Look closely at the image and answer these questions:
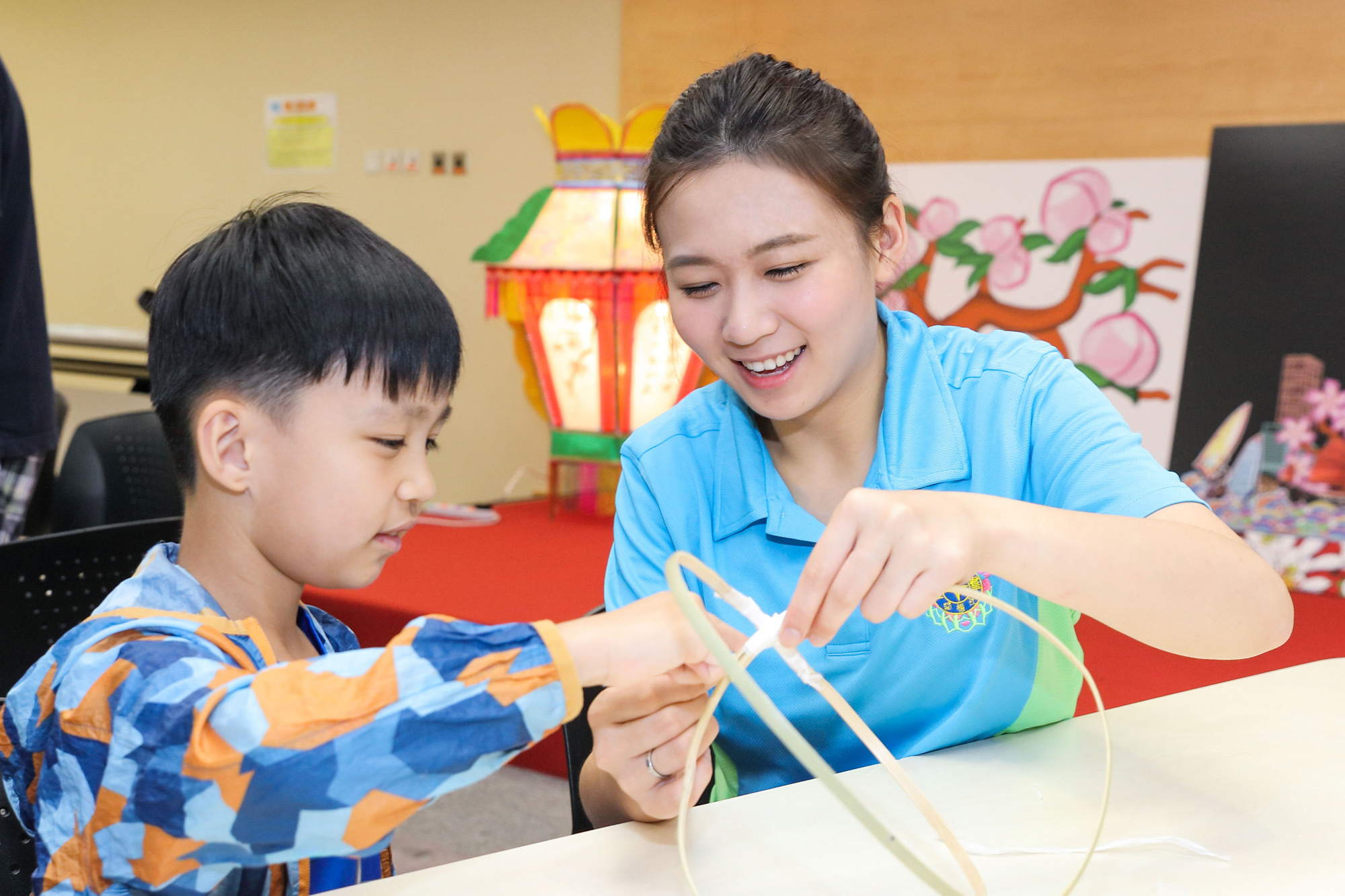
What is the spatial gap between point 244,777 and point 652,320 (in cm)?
251

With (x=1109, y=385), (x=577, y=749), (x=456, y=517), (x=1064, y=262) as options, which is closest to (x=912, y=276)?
(x=1064, y=262)

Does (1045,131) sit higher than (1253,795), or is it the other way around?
(1045,131)

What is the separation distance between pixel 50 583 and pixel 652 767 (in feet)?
2.32

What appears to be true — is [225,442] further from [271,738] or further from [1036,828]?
[1036,828]

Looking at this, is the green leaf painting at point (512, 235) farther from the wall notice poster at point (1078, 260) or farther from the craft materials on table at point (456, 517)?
the wall notice poster at point (1078, 260)

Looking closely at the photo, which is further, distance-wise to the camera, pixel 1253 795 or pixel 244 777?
pixel 1253 795

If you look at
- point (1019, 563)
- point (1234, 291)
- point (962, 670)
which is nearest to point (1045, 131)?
point (1234, 291)

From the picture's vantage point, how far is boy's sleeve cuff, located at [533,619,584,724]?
616 mm

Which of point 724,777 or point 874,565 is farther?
point 724,777

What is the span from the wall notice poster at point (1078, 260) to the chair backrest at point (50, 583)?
7.08 feet

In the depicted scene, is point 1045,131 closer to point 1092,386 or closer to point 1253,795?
point 1092,386

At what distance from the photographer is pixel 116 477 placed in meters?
1.64

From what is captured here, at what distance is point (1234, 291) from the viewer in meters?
2.56

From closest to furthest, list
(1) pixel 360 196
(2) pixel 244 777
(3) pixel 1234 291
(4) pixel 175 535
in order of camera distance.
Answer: (2) pixel 244 777, (4) pixel 175 535, (3) pixel 1234 291, (1) pixel 360 196
